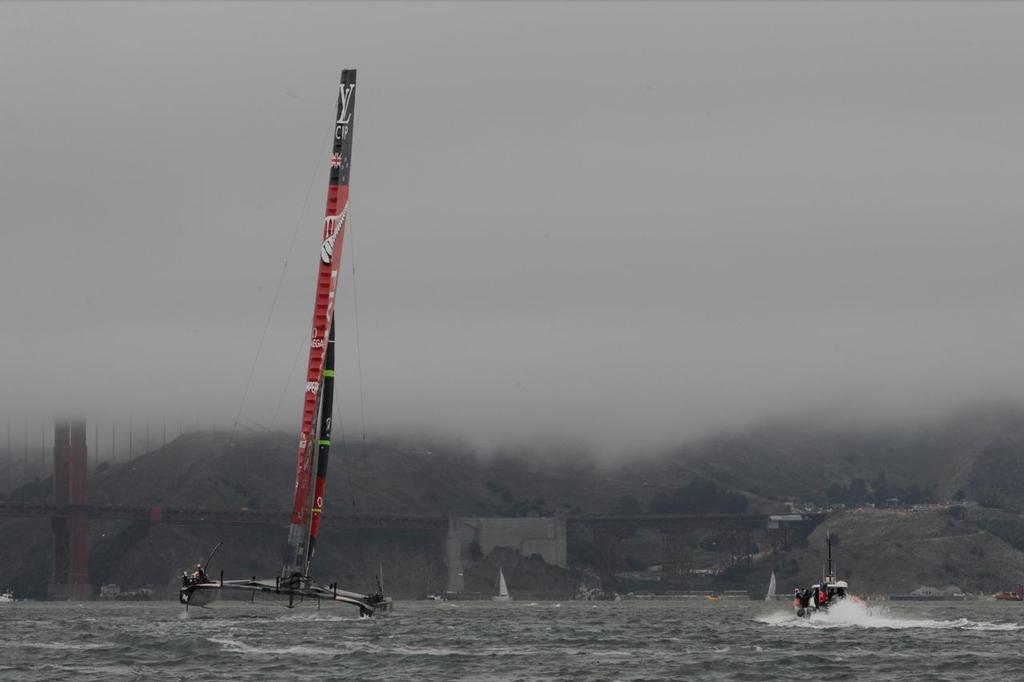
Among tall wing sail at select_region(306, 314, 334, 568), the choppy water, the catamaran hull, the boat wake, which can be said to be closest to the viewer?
the choppy water

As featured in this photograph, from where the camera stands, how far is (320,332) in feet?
250

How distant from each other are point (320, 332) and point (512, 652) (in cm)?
1531

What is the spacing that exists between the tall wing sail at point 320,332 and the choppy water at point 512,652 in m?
4.65

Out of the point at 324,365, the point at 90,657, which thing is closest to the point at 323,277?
the point at 324,365

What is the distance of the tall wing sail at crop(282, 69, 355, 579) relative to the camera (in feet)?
249

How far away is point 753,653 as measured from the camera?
76312 mm

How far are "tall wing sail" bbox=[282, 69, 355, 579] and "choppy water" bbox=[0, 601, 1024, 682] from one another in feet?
15.2

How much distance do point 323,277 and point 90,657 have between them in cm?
1742

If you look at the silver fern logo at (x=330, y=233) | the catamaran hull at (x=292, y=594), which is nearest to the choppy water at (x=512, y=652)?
the catamaran hull at (x=292, y=594)

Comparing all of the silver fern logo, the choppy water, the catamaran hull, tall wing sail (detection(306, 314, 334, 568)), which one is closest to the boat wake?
the choppy water

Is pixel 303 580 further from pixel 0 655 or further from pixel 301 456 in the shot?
pixel 0 655

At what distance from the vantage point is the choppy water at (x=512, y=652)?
64.1 meters

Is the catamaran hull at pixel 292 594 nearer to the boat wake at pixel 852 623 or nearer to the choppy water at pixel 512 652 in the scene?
the choppy water at pixel 512 652

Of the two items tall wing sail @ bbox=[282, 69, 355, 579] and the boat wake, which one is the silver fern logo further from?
the boat wake
